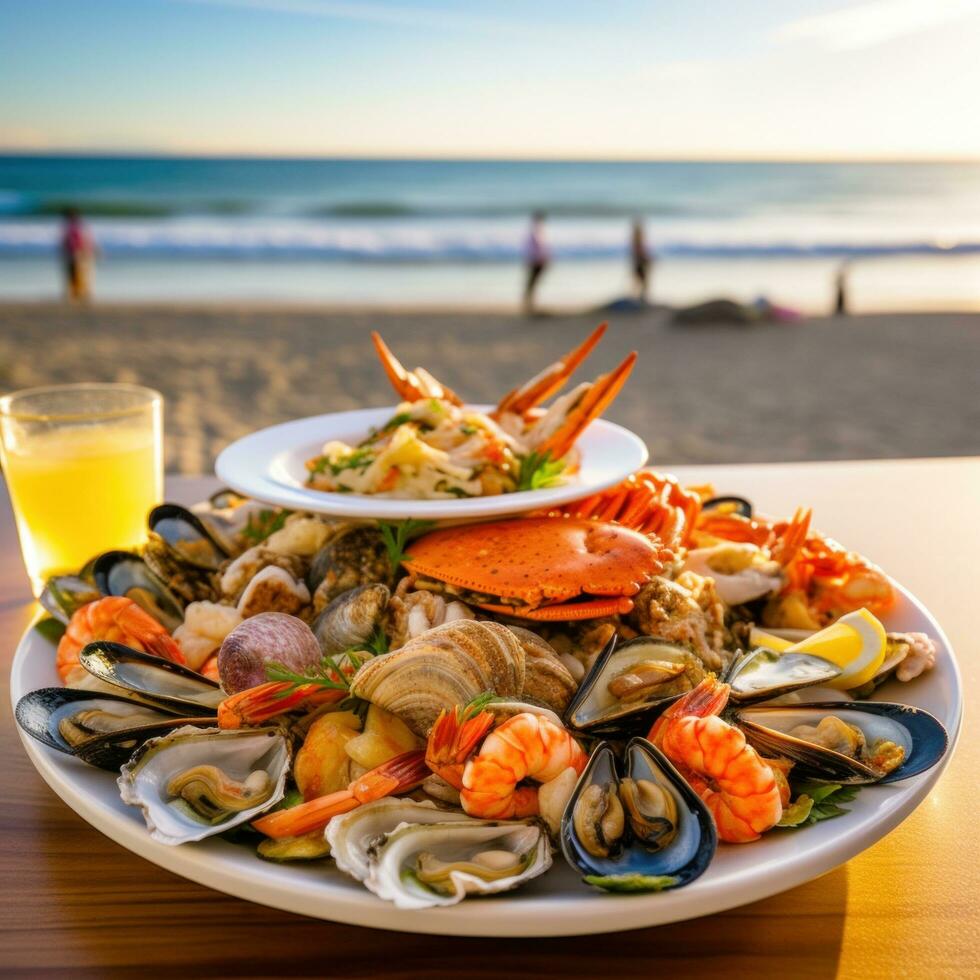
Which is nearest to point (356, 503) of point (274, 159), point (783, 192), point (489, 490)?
point (489, 490)

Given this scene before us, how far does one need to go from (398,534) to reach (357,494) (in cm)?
22

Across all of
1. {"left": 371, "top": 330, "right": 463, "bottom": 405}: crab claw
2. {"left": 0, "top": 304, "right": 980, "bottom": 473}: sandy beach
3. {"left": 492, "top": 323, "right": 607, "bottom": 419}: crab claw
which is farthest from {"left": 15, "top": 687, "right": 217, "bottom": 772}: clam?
{"left": 0, "top": 304, "right": 980, "bottom": 473}: sandy beach

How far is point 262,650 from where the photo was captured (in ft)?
4.46

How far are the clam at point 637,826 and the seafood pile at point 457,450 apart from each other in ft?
2.71

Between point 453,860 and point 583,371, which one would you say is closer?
point 453,860

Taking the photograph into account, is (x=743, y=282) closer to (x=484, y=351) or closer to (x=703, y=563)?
(x=484, y=351)

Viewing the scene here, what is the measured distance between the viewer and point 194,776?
1175 mm

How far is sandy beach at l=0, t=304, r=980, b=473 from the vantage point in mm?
8719

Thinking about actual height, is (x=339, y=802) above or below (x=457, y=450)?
below

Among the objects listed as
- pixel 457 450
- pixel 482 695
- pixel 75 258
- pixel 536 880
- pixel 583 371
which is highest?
pixel 457 450

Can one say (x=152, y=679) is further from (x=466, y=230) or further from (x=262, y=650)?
(x=466, y=230)

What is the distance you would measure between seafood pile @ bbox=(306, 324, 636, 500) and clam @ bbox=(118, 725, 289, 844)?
71 centimetres

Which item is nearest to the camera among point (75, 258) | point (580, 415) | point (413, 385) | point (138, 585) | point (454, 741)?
point (454, 741)

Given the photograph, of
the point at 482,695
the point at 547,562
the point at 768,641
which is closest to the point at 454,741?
the point at 482,695
